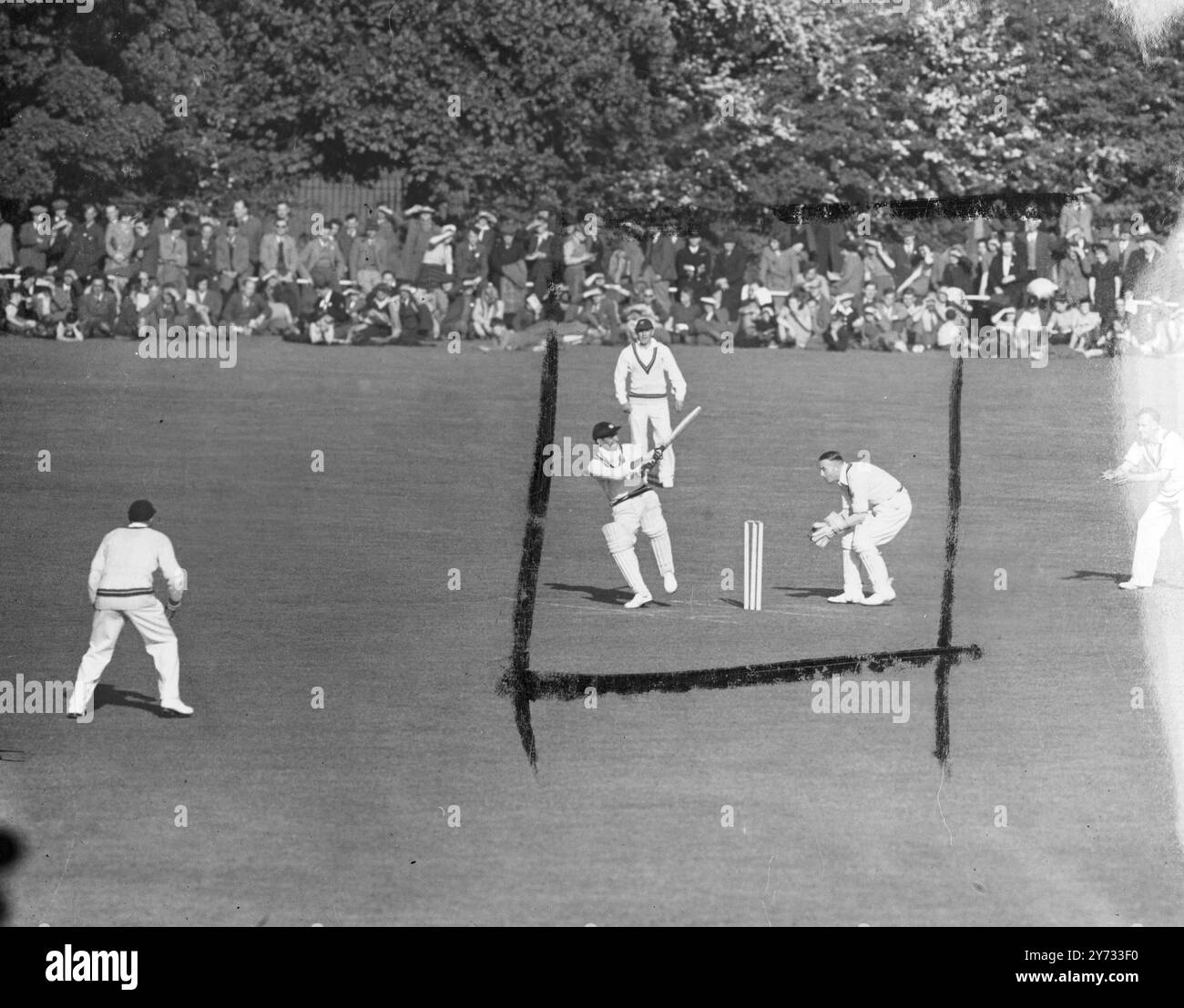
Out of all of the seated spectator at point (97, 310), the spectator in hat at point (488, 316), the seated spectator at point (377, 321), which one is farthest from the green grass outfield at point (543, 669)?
the seated spectator at point (377, 321)

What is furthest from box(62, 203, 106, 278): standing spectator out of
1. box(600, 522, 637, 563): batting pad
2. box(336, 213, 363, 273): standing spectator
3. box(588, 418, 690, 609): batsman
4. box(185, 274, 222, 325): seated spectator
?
box(600, 522, 637, 563): batting pad

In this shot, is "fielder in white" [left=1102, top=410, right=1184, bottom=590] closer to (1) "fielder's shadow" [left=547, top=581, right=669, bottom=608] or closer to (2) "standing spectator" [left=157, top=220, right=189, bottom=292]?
(1) "fielder's shadow" [left=547, top=581, right=669, bottom=608]

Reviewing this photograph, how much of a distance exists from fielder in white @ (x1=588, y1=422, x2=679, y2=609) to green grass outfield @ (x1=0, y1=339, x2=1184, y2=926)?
34 centimetres

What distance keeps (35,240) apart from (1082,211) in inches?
384

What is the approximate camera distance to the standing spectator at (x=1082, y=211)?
56.0 feet

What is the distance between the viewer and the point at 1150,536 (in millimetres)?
15406

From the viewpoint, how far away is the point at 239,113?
16641 mm

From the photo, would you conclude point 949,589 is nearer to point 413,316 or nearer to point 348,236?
point 348,236

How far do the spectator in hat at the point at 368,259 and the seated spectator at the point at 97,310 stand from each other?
8.16 ft

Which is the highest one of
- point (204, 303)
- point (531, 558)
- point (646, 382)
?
point (204, 303)

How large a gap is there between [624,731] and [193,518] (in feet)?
15.5

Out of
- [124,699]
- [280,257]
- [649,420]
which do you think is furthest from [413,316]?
[124,699]
